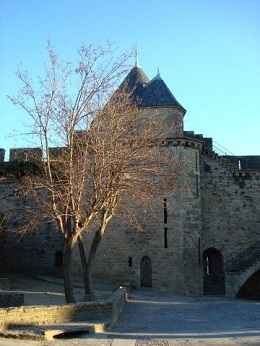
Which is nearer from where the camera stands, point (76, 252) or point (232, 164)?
→ point (76, 252)

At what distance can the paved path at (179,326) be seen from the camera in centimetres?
1030

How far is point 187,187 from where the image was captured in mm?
22609

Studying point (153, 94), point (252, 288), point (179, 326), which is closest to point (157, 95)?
point (153, 94)

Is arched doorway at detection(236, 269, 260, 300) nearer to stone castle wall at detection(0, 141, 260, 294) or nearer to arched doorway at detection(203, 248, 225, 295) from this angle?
arched doorway at detection(203, 248, 225, 295)

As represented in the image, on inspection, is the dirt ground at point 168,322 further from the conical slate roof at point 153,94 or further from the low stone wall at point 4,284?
the conical slate roof at point 153,94

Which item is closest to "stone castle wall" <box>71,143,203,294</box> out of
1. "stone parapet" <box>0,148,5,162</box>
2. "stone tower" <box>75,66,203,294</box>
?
"stone tower" <box>75,66,203,294</box>

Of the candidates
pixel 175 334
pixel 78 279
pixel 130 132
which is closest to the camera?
pixel 175 334

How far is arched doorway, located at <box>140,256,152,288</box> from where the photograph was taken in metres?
22.2

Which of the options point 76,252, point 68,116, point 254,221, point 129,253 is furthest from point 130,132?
point 254,221

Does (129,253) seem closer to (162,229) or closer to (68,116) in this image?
(162,229)

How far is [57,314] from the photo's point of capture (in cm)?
1257

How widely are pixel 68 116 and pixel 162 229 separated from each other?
943cm

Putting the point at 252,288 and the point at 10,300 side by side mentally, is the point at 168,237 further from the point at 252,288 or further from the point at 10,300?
the point at 10,300

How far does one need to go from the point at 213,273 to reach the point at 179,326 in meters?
13.6
